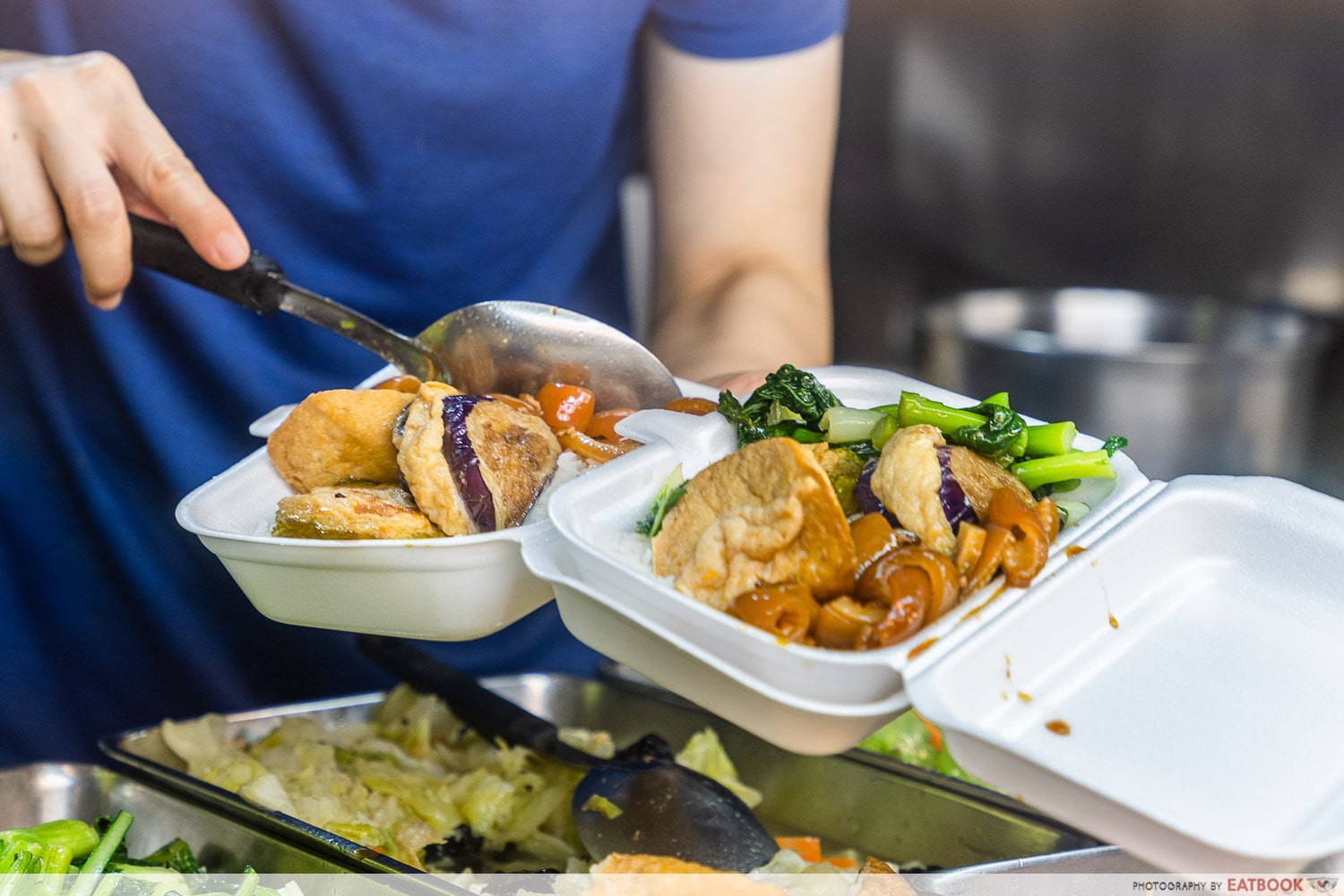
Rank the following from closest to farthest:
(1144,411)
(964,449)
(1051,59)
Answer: (964,449) < (1144,411) < (1051,59)

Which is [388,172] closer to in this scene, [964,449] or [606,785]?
Result: [606,785]

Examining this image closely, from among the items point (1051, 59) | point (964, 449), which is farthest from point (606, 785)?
point (1051, 59)

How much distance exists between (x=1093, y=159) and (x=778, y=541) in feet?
11.3

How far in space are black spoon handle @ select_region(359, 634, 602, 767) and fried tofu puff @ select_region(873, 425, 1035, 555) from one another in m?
0.84

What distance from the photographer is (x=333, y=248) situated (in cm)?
242

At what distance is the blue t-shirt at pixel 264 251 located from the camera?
2.22 m

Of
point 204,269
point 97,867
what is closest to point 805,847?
point 97,867

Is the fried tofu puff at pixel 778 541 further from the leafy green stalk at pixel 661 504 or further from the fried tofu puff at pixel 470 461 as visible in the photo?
the fried tofu puff at pixel 470 461

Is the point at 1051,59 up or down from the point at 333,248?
up

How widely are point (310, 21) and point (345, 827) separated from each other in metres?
1.51

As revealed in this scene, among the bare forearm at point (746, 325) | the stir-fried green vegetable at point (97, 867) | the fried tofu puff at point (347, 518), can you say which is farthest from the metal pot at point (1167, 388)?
the stir-fried green vegetable at point (97, 867)

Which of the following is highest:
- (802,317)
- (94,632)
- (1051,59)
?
(1051,59)

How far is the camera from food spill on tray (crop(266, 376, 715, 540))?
1271mm

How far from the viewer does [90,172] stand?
156cm
